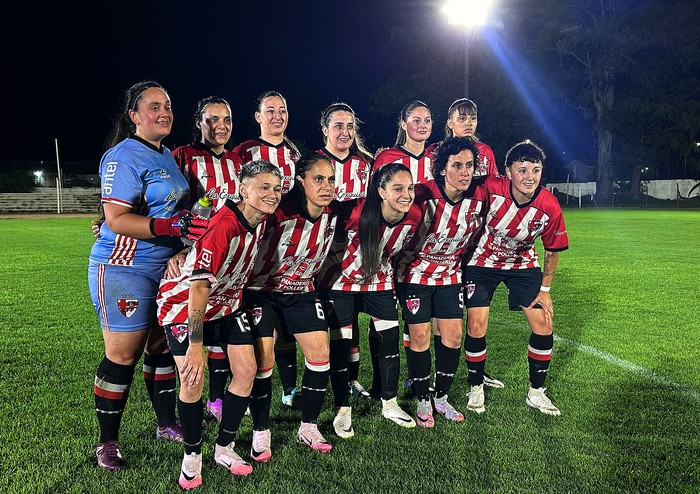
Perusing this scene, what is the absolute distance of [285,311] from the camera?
10.9 feet

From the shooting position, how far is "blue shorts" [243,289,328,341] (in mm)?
3234

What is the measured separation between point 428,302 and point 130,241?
180 centimetres

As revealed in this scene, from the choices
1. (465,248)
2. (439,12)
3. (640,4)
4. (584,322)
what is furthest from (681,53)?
(465,248)

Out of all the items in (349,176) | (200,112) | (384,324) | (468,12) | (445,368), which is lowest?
(445,368)

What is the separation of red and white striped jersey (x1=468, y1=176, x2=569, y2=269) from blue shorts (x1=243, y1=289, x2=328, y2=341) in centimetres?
131

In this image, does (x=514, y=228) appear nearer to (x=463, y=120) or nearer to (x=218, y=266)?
(x=463, y=120)

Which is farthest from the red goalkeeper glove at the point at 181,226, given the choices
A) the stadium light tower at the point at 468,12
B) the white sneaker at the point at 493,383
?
the stadium light tower at the point at 468,12

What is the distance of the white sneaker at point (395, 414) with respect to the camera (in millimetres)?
3518

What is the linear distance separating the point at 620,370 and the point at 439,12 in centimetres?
3739

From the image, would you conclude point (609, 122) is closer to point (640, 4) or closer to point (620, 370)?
point (640, 4)

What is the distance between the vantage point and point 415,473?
9.48 ft

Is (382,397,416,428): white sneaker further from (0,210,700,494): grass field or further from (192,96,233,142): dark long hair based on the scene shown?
(192,96,233,142): dark long hair

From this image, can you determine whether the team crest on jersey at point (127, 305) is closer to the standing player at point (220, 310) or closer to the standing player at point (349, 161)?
the standing player at point (220, 310)

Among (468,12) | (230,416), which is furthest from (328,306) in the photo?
(468,12)
